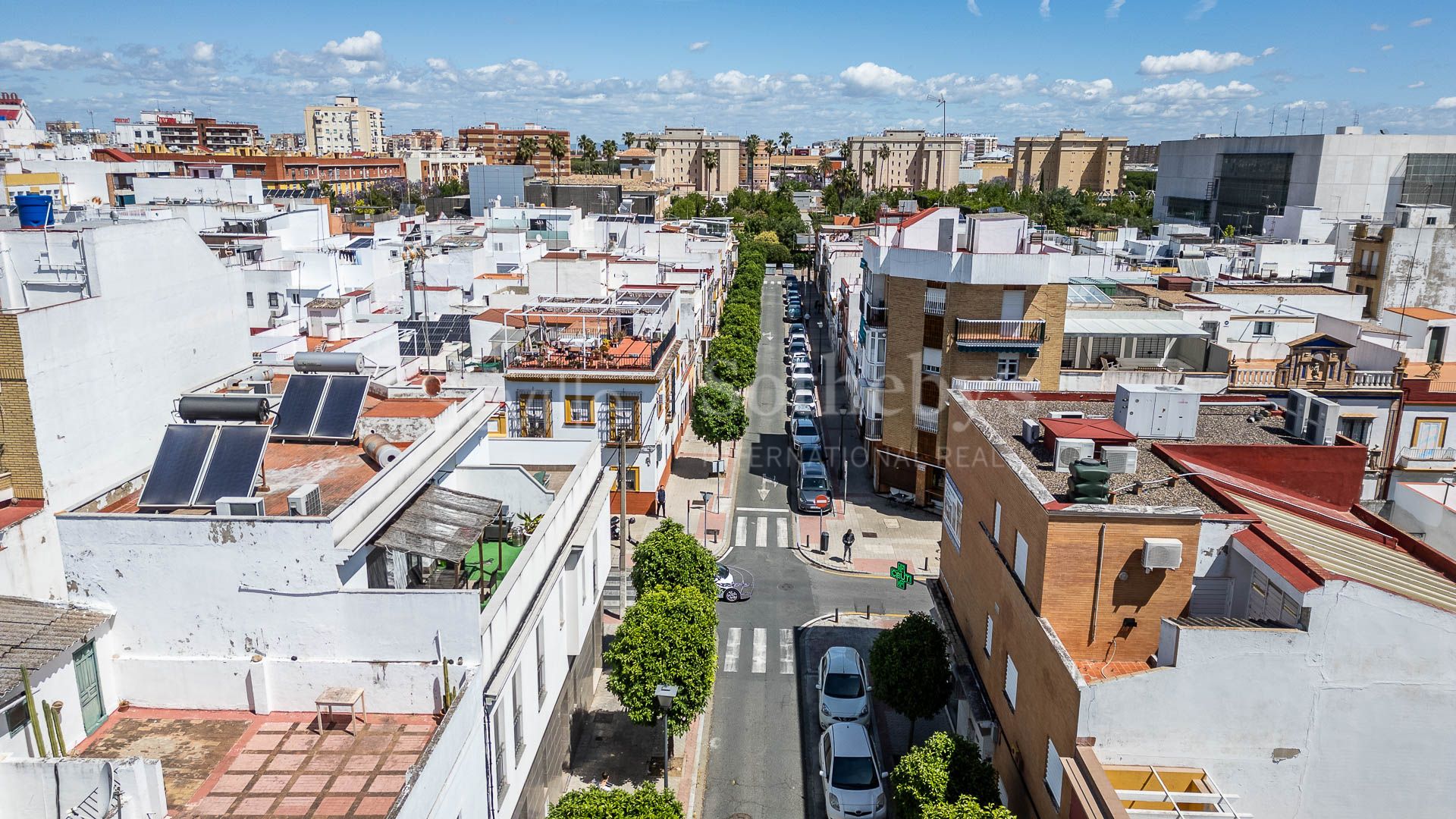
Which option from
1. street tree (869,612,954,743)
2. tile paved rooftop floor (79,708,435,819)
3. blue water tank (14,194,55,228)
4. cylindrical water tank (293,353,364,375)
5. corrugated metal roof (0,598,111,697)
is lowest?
street tree (869,612,954,743)

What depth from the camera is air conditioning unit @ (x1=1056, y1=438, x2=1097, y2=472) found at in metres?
18.0

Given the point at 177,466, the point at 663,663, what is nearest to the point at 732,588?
the point at 663,663

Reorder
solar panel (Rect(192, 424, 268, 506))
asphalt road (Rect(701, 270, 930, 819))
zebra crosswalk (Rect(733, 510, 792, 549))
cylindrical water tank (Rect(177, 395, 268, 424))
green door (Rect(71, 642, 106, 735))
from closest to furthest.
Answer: green door (Rect(71, 642, 106, 735)) < solar panel (Rect(192, 424, 268, 506)) < cylindrical water tank (Rect(177, 395, 268, 424)) < asphalt road (Rect(701, 270, 930, 819)) < zebra crosswalk (Rect(733, 510, 792, 549))

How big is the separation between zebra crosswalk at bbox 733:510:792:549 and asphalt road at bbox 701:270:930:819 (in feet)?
0.21

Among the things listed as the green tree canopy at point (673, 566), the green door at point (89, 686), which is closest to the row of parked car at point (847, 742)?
the green tree canopy at point (673, 566)

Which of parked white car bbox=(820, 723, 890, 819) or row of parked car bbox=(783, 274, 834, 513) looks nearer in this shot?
parked white car bbox=(820, 723, 890, 819)

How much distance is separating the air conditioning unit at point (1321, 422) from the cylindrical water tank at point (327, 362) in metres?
21.5

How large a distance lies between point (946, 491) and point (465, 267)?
1591 inches

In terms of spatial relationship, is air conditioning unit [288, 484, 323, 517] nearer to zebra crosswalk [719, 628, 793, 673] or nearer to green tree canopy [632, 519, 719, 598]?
green tree canopy [632, 519, 719, 598]

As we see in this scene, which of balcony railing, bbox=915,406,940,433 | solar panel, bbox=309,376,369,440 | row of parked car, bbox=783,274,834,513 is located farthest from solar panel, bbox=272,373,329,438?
balcony railing, bbox=915,406,940,433

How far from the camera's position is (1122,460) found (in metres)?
17.8

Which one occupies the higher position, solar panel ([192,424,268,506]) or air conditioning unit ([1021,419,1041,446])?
solar panel ([192,424,268,506])

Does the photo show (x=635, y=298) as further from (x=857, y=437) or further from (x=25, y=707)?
(x=25, y=707)

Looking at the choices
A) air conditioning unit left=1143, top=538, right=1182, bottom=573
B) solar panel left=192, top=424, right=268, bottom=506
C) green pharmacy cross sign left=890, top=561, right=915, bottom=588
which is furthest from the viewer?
green pharmacy cross sign left=890, top=561, right=915, bottom=588
